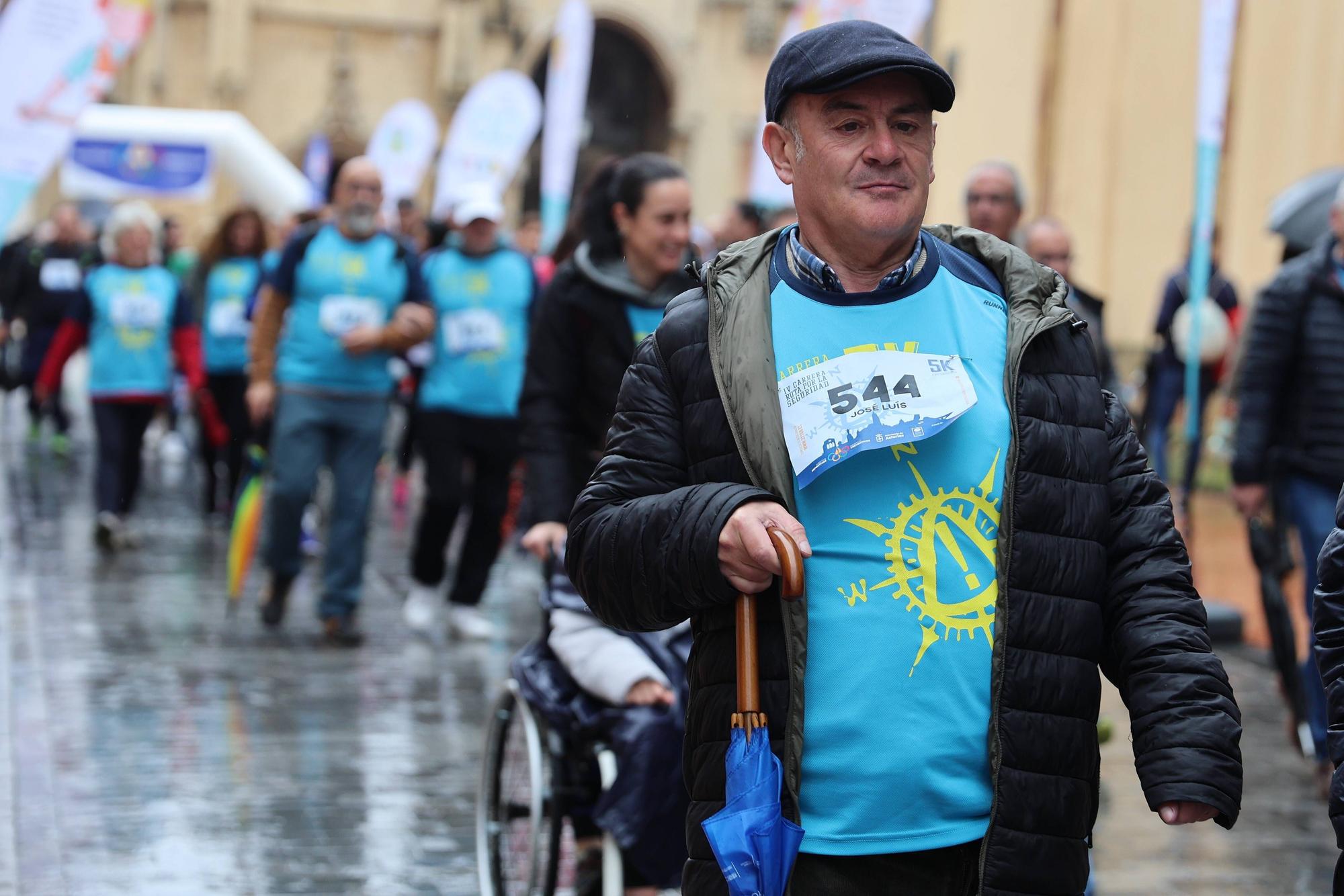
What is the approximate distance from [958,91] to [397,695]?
1163 cm

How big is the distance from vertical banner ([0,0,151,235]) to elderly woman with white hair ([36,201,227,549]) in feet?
7.91

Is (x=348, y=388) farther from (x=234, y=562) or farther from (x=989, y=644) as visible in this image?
(x=989, y=644)

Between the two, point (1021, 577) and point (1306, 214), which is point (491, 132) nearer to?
point (1306, 214)

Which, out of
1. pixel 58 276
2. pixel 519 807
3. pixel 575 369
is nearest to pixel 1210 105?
pixel 575 369

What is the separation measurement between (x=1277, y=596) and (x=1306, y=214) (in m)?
2.23

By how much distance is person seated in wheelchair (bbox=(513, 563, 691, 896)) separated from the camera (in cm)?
407

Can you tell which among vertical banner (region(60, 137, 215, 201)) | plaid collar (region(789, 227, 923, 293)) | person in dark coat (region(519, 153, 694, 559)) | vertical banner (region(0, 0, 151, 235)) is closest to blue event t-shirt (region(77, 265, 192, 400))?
vertical banner (region(0, 0, 151, 235))

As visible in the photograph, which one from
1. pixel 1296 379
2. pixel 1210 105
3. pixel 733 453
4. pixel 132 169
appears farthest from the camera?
pixel 132 169

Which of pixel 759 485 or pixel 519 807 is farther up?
pixel 759 485

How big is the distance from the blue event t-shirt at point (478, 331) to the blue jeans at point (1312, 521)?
3892mm

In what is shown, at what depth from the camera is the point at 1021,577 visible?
8.15 ft

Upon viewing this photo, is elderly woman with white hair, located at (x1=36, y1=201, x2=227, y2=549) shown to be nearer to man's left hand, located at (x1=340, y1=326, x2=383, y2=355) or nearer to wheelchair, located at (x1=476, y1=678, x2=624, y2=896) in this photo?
man's left hand, located at (x1=340, y1=326, x2=383, y2=355)

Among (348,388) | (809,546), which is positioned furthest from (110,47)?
(809,546)

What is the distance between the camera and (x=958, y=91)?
17703mm
